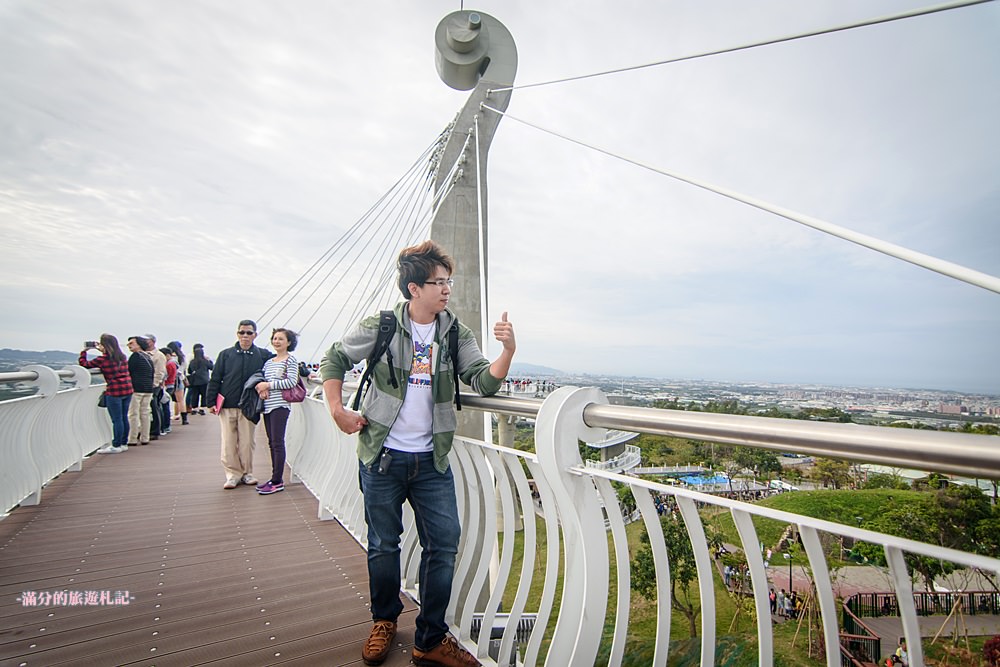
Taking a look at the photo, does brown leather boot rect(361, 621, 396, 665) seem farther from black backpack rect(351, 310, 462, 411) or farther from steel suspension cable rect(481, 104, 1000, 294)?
steel suspension cable rect(481, 104, 1000, 294)

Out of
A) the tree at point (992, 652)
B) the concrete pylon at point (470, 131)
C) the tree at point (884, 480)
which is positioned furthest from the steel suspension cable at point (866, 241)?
the concrete pylon at point (470, 131)

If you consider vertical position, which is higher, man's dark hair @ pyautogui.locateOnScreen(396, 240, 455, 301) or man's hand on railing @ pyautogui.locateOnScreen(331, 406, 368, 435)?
man's dark hair @ pyautogui.locateOnScreen(396, 240, 455, 301)

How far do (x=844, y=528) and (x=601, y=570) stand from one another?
713mm

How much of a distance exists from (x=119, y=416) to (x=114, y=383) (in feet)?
1.89

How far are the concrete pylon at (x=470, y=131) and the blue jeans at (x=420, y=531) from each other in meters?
4.71

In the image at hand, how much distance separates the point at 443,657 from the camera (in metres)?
1.83

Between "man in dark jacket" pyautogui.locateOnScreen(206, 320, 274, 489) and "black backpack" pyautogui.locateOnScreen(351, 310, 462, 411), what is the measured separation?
2916 millimetres

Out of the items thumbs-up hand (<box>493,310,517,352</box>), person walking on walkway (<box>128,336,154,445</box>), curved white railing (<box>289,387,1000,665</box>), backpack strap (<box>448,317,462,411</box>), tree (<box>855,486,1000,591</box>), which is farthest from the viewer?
→ person walking on walkway (<box>128,336,154,445</box>)

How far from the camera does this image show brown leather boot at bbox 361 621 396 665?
184cm

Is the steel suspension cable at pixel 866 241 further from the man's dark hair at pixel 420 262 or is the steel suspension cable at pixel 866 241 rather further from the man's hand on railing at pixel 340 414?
the man's hand on railing at pixel 340 414

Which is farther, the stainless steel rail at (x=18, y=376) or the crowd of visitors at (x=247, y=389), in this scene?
the crowd of visitors at (x=247, y=389)

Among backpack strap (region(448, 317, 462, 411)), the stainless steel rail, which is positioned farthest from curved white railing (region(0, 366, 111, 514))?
backpack strap (region(448, 317, 462, 411))

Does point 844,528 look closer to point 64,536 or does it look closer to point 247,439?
point 64,536

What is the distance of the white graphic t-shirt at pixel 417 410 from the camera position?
1.88 metres
